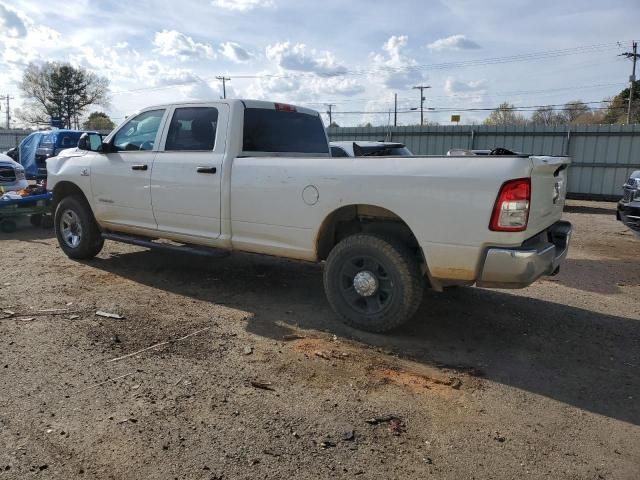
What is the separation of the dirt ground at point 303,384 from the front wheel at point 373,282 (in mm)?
196

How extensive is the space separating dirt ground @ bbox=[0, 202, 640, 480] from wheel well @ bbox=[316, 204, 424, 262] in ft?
2.44

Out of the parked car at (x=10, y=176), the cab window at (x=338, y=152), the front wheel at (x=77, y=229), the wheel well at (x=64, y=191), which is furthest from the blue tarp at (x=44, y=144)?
the cab window at (x=338, y=152)

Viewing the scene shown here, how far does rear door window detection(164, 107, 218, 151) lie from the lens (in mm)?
5602

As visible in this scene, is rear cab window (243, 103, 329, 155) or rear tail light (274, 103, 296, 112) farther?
rear tail light (274, 103, 296, 112)

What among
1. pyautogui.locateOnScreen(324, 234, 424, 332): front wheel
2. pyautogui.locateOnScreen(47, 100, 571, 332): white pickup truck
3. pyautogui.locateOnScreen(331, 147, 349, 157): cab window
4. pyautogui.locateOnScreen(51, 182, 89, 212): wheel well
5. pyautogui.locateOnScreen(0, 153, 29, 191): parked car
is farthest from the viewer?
pyautogui.locateOnScreen(0, 153, 29, 191): parked car

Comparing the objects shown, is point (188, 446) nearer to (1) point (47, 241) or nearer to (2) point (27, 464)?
(2) point (27, 464)

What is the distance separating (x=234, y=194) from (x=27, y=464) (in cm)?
303

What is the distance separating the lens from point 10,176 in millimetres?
10852

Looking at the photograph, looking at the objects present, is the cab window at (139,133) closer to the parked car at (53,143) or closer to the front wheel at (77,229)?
the front wheel at (77,229)

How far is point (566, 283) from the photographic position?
6617 mm

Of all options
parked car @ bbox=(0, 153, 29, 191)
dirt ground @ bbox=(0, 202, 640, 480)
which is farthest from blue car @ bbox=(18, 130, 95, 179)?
dirt ground @ bbox=(0, 202, 640, 480)

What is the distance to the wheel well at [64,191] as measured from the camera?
7035mm

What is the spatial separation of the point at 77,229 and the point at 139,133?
1.77 meters

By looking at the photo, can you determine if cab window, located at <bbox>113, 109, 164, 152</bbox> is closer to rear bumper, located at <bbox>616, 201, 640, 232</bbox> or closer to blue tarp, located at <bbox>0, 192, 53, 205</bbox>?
blue tarp, located at <bbox>0, 192, 53, 205</bbox>
